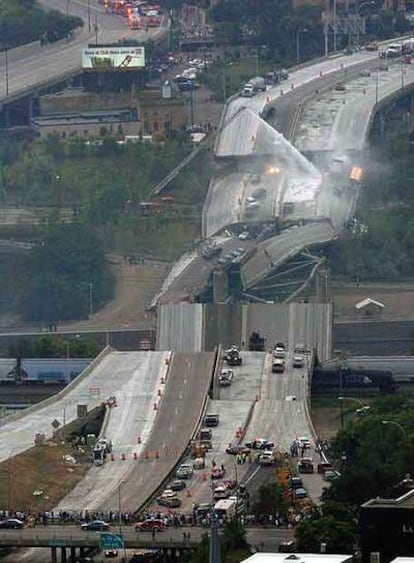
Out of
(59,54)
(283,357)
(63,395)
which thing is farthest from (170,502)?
(59,54)

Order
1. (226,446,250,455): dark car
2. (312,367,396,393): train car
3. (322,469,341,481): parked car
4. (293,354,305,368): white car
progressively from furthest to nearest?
(293,354,305,368): white car → (312,367,396,393): train car → (226,446,250,455): dark car → (322,469,341,481): parked car

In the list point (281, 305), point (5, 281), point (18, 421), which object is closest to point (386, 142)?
point (5, 281)

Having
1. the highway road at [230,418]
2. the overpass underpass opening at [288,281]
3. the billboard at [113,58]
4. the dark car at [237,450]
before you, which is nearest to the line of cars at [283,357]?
the highway road at [230,418]

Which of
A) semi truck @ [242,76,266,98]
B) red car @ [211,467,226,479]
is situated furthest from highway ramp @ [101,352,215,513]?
semi truck @ [242,76,266,98]

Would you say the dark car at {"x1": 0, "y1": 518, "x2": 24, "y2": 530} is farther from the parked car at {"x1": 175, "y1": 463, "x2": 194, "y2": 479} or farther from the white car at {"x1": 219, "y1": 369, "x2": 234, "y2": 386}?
the white car at {"x1": 219, "y1": 369, "x2": 234, "y2": 386}

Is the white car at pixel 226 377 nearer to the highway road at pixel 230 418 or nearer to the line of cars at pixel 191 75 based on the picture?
the highway road at pixel 230 418

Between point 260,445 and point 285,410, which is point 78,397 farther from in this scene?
point 260,445

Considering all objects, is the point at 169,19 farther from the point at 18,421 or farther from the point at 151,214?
the point at 18,421

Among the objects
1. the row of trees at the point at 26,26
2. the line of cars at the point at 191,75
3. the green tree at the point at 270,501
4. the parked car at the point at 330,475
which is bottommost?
the row of trees at the point at 26,26
